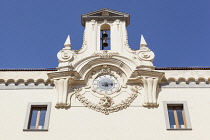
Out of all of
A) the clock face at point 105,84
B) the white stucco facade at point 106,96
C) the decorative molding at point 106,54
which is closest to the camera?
the white stucco facade at point 106,96

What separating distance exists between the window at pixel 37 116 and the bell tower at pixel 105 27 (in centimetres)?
533

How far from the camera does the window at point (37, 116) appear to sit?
17766 mm

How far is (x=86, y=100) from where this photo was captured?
18.5 metres

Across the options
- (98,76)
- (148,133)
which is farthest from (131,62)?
(148,133)

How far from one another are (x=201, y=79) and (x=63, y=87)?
26.5 feet

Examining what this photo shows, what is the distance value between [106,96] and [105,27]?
22.1 ft

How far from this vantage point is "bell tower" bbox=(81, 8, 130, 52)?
21922mm

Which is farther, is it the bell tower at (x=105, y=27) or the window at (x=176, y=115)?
the bell tower at (x=105, y=27)

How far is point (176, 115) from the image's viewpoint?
18.3 meters

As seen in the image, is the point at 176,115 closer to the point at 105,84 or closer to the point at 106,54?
the point at 105,84

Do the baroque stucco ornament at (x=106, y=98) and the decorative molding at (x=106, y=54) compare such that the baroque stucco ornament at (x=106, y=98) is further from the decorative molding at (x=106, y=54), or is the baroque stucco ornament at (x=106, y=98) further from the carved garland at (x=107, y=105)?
the decorative molding at (x=106, y=54)

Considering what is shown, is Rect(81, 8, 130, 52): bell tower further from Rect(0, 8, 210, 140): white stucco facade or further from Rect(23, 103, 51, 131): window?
Rect(23, 103, 51, 131): window

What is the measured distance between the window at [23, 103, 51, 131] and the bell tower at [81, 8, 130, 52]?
5329 millimetres

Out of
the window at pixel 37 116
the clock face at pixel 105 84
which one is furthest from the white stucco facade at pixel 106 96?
the window at pixel 37 116
